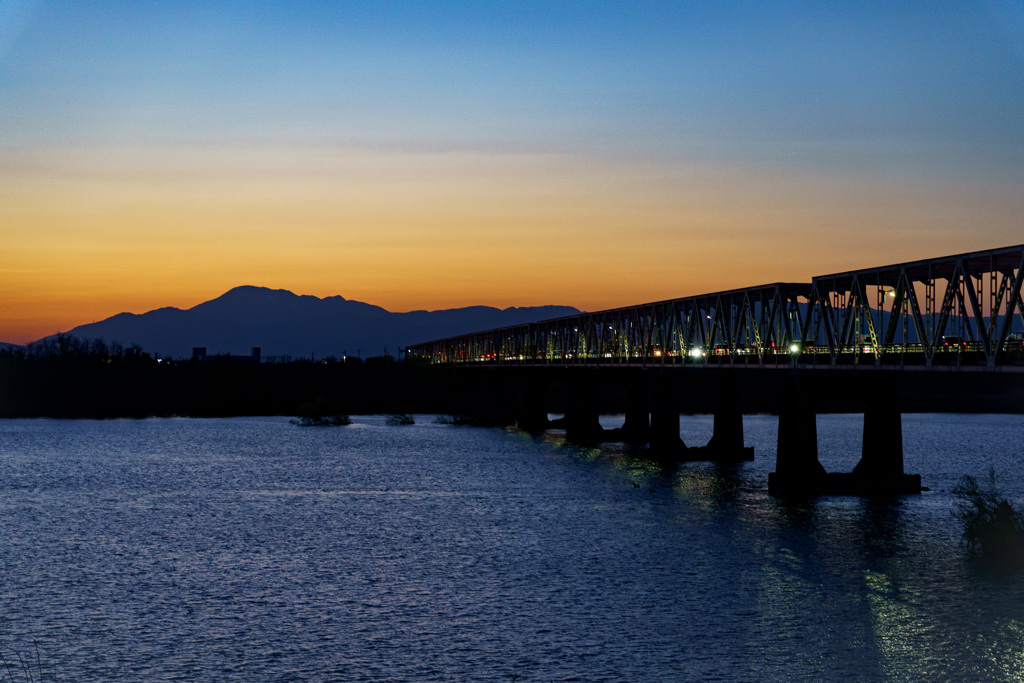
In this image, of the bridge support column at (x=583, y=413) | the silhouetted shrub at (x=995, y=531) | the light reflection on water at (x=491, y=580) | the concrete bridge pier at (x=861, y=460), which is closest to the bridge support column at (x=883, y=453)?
the concrete bridge pier at (x=861, y=460)

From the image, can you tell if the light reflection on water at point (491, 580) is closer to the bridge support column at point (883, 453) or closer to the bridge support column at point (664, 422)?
the bridge support column at point (883, 453)

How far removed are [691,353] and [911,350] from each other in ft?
121

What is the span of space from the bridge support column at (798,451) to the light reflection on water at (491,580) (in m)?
2.00

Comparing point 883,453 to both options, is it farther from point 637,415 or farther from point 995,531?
point 637,415

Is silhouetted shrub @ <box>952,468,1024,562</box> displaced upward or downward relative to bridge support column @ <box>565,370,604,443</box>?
downward

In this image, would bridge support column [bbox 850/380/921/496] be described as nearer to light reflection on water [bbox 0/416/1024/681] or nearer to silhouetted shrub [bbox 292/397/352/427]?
light reflection on water [bbox 0/416/1024/681]

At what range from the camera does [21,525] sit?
181 ft

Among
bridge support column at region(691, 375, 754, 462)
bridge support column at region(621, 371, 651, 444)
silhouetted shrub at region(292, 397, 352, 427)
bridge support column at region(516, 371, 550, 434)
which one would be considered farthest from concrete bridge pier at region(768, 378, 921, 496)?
silhouetted shrub at region(292, 397, 352, 427)

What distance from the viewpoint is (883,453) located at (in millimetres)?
62344

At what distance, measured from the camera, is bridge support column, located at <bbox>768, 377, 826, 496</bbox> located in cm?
6350

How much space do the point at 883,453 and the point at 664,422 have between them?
30240 mm

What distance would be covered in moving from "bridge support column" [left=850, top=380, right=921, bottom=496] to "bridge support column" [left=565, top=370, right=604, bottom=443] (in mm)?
52906

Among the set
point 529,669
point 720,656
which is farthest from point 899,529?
point 529,669

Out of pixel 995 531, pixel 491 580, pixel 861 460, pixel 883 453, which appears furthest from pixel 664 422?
pixel 491 580
